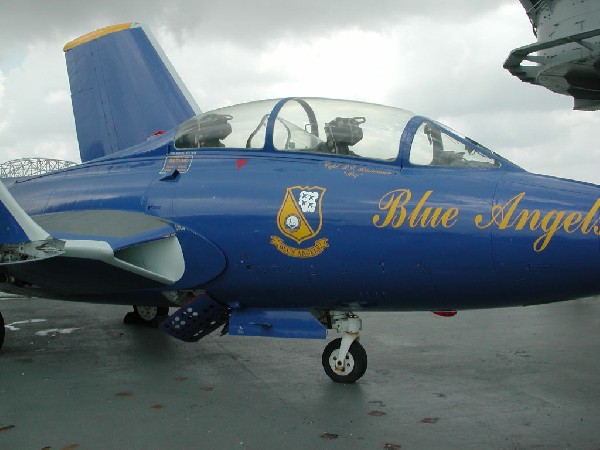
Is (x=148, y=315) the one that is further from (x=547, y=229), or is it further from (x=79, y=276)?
(x=547, y=229)

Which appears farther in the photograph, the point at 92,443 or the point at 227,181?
the point at 227,181

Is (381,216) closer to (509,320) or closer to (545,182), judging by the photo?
(545,182)

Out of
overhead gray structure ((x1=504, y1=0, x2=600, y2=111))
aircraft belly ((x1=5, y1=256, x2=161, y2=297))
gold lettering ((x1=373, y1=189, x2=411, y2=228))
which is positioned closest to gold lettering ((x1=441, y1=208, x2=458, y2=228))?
gold lettering ((x1=373, y1=189, x2=411, y2=228))

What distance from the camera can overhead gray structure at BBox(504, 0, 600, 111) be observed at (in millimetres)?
26828

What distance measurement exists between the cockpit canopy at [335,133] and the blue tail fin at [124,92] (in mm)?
4816

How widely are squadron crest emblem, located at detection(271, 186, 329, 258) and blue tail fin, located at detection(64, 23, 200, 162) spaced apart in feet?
20.7

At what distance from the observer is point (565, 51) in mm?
28125

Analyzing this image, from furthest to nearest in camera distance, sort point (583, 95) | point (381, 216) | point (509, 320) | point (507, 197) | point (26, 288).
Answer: point (583, 95), point (509, 320), point (26, 288), point (381, 216), point (507, 197)

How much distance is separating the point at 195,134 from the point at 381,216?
2501 mm

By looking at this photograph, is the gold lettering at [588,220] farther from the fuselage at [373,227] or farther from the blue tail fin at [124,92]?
the blue tail fin at [124,92]

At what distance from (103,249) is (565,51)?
27826 millimetres

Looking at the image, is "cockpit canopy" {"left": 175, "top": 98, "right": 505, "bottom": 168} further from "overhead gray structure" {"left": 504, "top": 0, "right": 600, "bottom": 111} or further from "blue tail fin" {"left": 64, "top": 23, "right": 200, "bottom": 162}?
"overhead gray structure" {"left": 504, "top": 0, "right": 600, "bottom": 111}

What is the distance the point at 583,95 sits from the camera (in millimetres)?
31000

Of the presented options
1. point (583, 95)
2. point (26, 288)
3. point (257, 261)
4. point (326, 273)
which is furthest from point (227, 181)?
point (583, 95)
